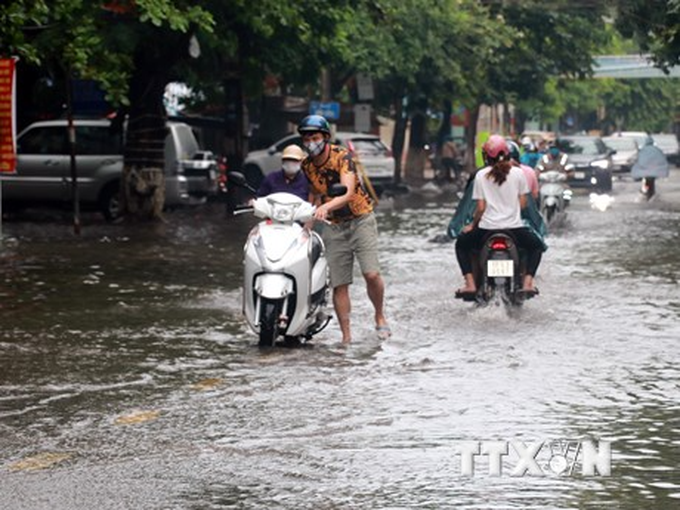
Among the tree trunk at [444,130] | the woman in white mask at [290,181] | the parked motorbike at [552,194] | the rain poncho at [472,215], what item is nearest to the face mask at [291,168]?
the woman in white mask at [290,181]

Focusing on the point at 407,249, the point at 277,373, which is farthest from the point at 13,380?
the point at 407,249

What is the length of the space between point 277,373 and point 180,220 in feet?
71.8

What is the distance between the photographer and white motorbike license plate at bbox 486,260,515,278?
51.3 feet

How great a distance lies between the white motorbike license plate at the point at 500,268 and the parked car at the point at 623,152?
50790 mm

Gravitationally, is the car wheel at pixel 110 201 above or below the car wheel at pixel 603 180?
above

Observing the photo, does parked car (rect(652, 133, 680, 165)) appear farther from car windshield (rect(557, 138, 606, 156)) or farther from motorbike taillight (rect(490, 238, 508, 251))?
motorbike taillight (rect(490, 238, 508, 251))

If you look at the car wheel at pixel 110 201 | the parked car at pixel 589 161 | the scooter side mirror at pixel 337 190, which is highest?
the scooter side mirror at pixel 337 190

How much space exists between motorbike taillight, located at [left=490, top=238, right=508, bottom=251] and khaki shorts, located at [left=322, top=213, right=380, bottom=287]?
6.14 feet

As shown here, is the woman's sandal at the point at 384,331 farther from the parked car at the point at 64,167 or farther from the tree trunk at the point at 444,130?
the tree trunk at the point at 444,130

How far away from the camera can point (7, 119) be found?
1019 inches

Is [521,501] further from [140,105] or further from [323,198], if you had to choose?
[140,105]

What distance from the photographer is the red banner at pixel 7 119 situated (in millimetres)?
25562

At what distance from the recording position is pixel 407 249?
25.2 meters

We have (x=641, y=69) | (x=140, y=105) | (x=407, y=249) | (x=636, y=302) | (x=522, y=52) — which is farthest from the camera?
(x=641, y=69)
